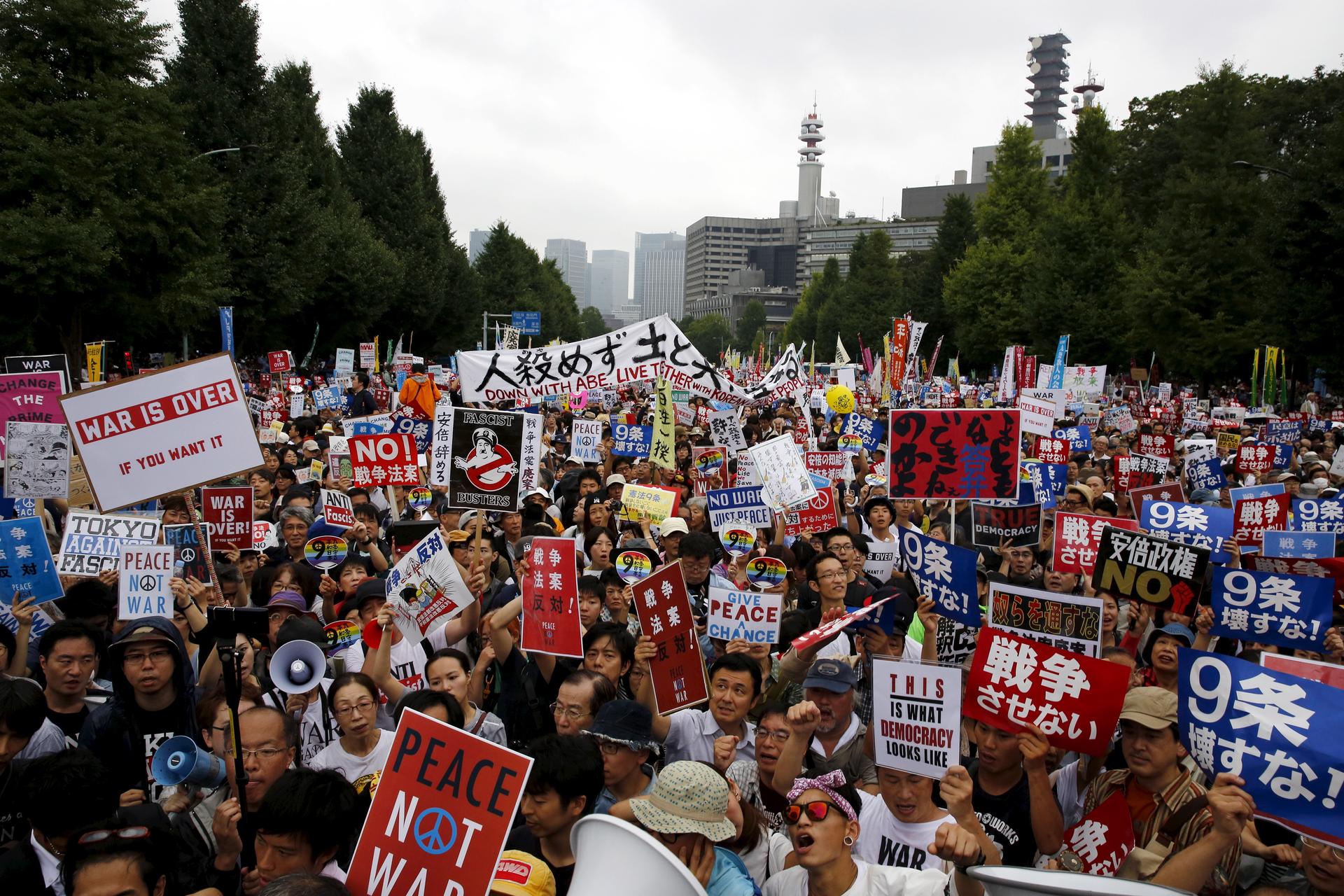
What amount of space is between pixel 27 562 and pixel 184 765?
3.49 meters

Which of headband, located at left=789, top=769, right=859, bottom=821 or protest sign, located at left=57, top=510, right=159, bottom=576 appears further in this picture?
protest sign, located at left=57, top=510, right=159, bottom=576

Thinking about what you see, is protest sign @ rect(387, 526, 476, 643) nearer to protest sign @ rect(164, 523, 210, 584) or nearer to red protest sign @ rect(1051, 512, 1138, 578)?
protest sign @ rect(164, 523, 210, 584)

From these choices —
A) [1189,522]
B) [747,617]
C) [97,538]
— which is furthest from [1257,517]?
[97,538]

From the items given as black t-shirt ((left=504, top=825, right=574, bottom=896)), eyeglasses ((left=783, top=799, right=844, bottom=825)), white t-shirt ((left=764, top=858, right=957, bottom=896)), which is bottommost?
black t-shirt ((left=504, top=825, right=574, bottom=896))

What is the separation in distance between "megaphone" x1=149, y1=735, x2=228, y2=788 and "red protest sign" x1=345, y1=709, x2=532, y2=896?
3.41ft

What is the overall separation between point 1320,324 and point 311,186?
142 ft

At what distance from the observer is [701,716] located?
545 cm

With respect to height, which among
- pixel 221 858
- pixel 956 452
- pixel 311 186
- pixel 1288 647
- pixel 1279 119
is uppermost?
pixel 1279 119

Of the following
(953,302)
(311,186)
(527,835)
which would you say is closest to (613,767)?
(527,835)

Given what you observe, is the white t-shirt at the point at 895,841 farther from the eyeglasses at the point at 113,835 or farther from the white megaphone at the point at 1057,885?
the eyeglasses at the point at 113,835

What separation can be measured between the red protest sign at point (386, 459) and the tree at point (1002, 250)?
53384 millimetres

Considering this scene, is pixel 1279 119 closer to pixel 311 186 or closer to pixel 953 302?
pixel 953 302

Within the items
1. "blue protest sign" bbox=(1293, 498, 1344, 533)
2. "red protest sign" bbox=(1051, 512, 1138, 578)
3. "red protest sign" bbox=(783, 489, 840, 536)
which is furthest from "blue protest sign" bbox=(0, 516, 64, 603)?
"blue protest sign" bbox=(1293, 498, 1344, 533)

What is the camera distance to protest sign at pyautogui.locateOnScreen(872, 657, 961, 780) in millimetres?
4184
